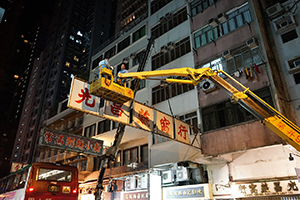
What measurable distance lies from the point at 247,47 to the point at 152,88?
910cm

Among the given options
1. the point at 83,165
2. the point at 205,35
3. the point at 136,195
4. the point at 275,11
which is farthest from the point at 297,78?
the point at 83,165

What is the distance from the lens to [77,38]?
67938mm

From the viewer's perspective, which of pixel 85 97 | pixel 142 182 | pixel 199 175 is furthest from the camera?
pixel 142 182

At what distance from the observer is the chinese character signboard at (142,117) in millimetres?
11031

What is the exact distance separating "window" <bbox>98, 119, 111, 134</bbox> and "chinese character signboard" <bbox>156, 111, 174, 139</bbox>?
1195 cm

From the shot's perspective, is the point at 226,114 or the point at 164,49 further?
the point at 164,49

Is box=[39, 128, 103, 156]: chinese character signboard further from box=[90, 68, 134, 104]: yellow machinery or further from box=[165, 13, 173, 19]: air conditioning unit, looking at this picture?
box=[165, 13, 173, 19]: air conditioning unit

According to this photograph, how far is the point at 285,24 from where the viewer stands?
1444cm

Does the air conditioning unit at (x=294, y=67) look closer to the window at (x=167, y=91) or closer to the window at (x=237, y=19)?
the window at (x=237, y=19)

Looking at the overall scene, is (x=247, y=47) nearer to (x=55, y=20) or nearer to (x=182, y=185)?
(x=182, y=185)

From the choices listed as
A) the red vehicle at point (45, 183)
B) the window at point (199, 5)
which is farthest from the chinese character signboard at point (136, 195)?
the window at point (199, 5)

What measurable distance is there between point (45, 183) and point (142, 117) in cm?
702

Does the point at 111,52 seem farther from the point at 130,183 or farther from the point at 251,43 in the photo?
the point at 251,43

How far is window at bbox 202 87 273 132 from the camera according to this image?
43.0ft
